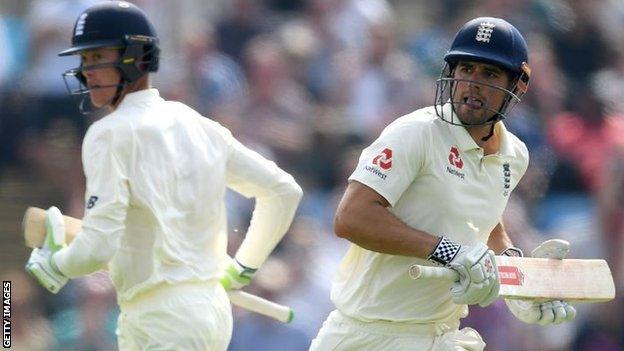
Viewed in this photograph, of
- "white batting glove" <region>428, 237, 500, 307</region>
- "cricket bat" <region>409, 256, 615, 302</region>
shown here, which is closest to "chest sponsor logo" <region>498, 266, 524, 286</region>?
"cricket bat" <region>409, 256, 615, 302</region>

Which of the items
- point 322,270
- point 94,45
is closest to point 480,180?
point 94,45

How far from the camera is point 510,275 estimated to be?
16.1 ft

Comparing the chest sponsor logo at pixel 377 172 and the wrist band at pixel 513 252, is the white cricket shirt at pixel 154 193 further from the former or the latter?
the wrist band at pixel 513 252

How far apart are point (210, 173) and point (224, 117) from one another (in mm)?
3083

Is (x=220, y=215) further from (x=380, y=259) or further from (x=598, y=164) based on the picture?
(x=598, y=164)

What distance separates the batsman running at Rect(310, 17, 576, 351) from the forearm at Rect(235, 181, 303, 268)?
0.77 m

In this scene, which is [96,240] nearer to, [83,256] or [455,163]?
[83,256]

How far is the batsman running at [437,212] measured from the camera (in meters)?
4.77

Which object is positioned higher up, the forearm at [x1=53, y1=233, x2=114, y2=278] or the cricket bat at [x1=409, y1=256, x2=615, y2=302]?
the cricket bat at [x1=409, y1=256, x2=615, y2=302]

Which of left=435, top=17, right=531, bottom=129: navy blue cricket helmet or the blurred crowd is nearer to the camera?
left=435, top=17, right=531, bottom=129: navy blue cricket helmet

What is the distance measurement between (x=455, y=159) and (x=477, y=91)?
27 centimetres

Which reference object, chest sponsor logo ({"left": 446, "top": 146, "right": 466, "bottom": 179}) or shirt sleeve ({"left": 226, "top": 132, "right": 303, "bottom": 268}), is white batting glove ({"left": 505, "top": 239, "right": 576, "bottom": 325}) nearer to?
chest sponsor logo ({"left": 446, "top": 146, "right": 466, "bottom": 179})

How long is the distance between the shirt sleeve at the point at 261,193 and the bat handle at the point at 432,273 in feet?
3.96

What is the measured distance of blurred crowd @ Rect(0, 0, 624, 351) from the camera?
8281 mm
